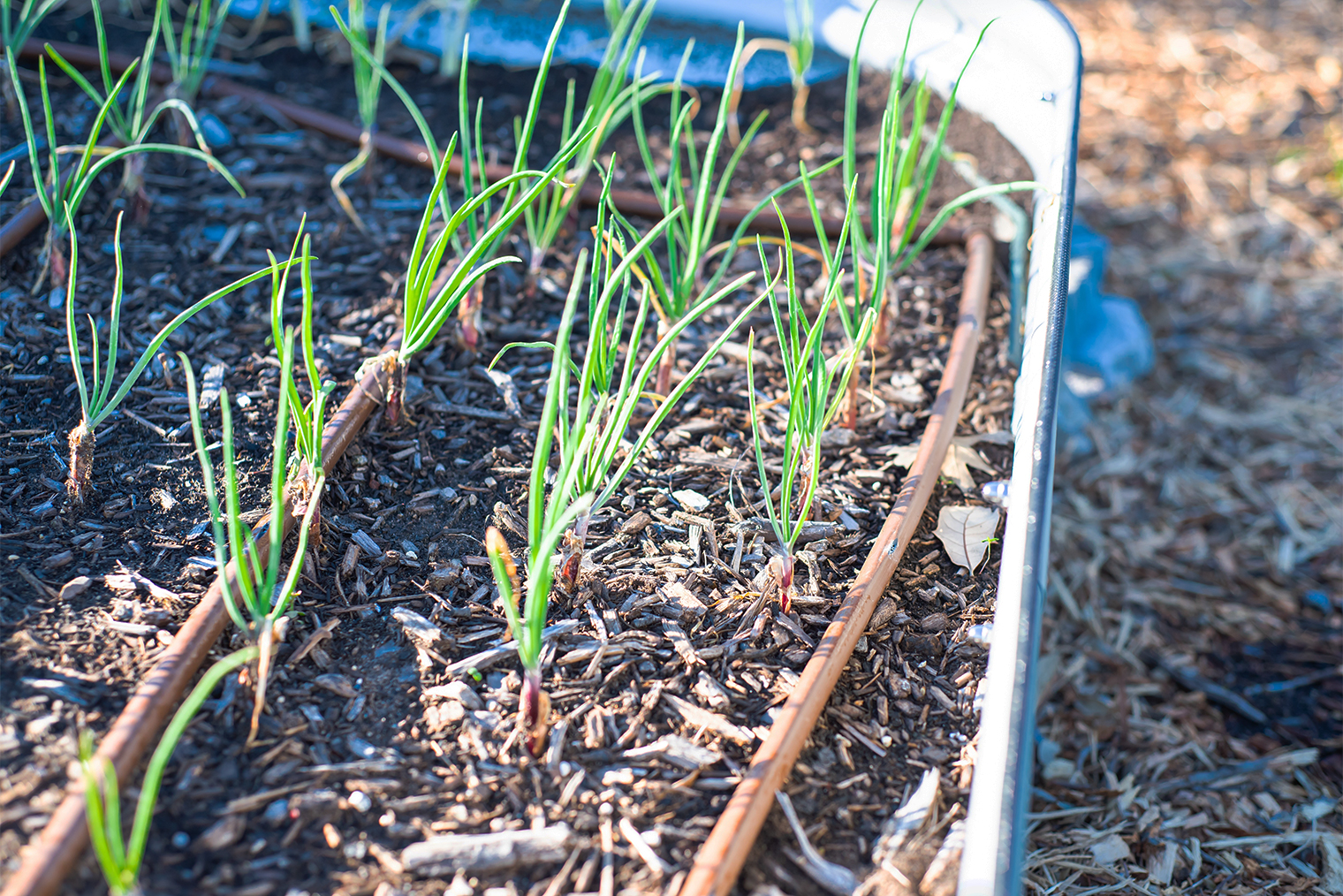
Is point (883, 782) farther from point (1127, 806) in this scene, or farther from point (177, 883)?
point (177, 883)

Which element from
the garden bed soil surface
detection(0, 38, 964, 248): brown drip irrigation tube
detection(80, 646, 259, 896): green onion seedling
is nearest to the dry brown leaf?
the garden bed soil surface

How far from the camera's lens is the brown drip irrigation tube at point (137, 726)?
90 cm

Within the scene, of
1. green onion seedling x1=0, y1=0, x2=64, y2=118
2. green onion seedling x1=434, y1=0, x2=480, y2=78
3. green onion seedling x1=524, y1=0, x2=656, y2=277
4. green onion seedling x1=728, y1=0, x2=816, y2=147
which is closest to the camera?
green onion seedling x1=524, y1=0, x2=656, y2=277

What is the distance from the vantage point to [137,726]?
101 cm

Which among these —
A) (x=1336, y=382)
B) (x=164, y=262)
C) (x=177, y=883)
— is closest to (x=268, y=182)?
(x=164, y=262)

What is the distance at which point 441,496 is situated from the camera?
4.69 ft

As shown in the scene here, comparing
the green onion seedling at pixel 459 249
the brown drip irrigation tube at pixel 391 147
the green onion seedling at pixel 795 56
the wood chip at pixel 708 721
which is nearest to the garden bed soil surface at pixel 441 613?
the wood chip at pixel 708 721

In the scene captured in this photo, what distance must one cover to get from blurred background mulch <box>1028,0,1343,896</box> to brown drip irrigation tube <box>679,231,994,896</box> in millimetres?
477

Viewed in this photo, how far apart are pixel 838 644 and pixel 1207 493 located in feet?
4.71

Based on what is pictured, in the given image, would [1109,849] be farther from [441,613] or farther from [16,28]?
[16,28]

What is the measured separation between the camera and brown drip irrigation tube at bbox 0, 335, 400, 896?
897mm

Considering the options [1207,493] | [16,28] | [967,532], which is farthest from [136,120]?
[1207,493]

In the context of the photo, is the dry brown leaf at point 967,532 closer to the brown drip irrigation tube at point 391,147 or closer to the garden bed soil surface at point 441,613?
the garden bed soil surface at point 441,613

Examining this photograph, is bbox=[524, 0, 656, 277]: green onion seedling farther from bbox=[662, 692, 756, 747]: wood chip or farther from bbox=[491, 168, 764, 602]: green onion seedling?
bbox=[662, 692, 756, 747]: wood chip
